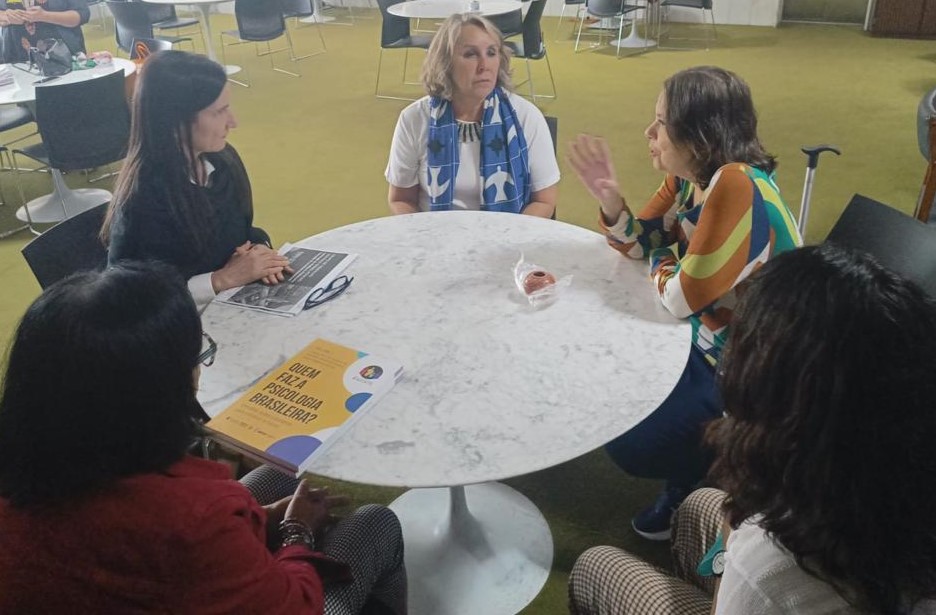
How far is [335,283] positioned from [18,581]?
1047mm

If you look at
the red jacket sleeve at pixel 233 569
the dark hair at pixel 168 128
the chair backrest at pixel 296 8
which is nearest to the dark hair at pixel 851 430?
the red jacket sleeve at pixel 233 569

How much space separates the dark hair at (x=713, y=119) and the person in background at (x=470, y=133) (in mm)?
780

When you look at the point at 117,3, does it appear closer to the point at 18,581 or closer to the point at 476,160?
the point at 476,160

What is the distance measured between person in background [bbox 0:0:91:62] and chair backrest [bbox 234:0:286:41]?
6.01 ft

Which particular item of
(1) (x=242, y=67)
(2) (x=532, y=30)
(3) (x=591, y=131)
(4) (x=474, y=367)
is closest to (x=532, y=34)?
(2) (x=532, y=30)

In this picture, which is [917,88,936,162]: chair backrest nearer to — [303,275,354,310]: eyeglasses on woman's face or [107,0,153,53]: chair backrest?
[303,275,354,310]: eyeglasses on woman's face

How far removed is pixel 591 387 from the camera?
1497mm

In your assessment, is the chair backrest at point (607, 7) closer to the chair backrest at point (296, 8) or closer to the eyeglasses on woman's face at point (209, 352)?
the chair backrest at point (296, 8)

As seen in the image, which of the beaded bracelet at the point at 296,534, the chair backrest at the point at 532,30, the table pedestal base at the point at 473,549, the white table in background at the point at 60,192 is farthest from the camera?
the chair backrest at the point at 532,30

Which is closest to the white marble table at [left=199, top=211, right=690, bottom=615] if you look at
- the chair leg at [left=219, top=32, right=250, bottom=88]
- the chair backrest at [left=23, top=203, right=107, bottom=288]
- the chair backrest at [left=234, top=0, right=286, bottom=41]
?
the chair backrest at [left=23, top=203, right=107, bottom=288]

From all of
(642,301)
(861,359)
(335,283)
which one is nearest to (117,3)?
(335,283)

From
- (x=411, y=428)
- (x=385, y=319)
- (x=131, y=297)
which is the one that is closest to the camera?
(x=131, y=297)

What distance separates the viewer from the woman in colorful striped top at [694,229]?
66.7 inches

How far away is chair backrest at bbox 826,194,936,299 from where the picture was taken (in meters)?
1.83
